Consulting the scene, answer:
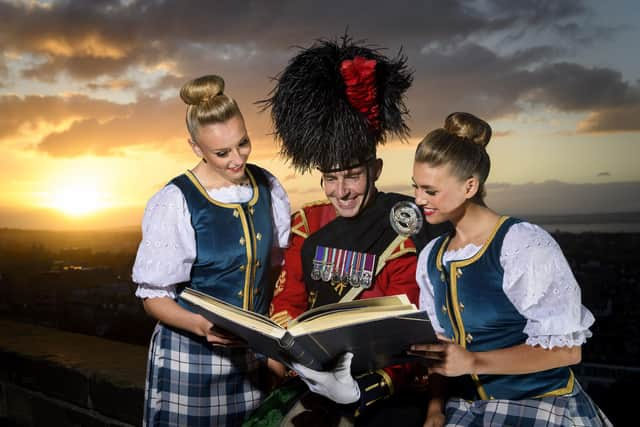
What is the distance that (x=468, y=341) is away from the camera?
1573 millimetres

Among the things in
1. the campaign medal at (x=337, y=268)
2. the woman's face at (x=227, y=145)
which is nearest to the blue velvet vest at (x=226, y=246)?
the woman's face at (x=227, y=145)

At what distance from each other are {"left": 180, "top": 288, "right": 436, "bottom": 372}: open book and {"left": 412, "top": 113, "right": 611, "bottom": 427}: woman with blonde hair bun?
115 millimetres

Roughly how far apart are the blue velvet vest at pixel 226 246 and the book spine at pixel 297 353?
0.57 m

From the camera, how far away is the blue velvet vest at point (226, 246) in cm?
185

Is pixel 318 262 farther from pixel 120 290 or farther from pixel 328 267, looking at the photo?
pixel 120 290

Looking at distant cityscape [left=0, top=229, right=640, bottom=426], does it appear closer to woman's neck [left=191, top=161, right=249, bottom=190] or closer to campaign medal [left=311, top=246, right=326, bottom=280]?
woman's neck [left=191, top=161, right=249, bottom=190]

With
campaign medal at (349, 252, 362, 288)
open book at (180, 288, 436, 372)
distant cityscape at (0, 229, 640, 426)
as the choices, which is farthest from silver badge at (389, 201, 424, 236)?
distant cityscape at (0, 229, 640, 426)

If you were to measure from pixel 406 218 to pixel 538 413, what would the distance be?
2.21 feet

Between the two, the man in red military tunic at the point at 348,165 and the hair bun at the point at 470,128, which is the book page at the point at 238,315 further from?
the hair bun at the point at 470,128

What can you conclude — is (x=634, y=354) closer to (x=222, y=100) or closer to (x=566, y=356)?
(x=566, y=356)

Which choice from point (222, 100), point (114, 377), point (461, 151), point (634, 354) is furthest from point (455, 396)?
point (634, 354)

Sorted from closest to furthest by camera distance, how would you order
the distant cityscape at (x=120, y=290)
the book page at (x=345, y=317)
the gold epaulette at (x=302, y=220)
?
1. the book page at (x=345, y=317)
2. the gold epaulette at (x=302, y=220)
3. the distant cityscape at (x=120, y=290)

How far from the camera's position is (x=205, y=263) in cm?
186

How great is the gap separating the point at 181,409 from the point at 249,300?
0.41 m
